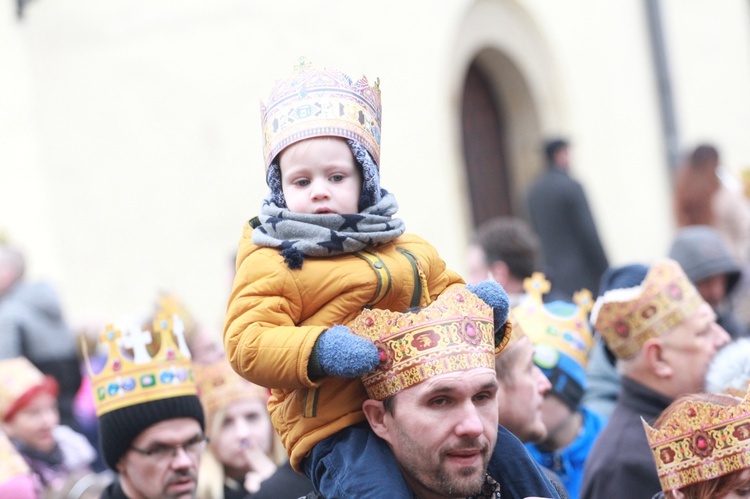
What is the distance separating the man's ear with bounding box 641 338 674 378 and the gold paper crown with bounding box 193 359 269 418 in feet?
6.47

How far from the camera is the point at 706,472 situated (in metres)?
3.78

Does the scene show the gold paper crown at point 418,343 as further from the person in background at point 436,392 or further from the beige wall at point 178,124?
the beige wall at point 178,124

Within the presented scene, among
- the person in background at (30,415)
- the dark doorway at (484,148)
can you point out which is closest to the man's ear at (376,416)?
the person in background at (30,415)

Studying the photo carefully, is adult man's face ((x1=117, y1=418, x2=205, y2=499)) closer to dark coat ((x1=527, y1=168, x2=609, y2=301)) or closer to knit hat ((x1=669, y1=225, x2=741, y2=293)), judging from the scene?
knit hat ((x1=669, y1=225, x2=741, y2=293))

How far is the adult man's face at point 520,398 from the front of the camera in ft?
15.4

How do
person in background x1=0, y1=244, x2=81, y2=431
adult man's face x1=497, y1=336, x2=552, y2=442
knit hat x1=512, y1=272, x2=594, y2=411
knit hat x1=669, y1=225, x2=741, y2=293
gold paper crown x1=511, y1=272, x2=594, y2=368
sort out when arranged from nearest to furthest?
adult man's face x1=497, y1=336, x2=552, y2=442
knit hat x1=512, y1=272, x2=594, y2=411
gold paper crown x1=511, y1=272, x2=594, y2=368
knit hat x1=669, y1=225, x2=741, y2=293
person in background x1=0, y1=244, x2=81, y2=431

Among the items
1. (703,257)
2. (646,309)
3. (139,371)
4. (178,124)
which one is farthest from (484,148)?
(139,371)

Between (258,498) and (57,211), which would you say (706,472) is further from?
(57,211)

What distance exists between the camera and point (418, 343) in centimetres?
321

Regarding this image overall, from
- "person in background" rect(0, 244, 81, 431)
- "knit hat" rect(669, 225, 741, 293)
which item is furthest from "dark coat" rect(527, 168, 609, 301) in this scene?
"person in background" rect(0, 244, 81, 431)

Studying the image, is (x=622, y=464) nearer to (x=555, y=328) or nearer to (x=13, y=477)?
(x=555, y=328)

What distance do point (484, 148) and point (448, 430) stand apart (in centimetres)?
994

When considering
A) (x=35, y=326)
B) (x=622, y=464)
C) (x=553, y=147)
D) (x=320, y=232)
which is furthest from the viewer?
(x=553, y=147)

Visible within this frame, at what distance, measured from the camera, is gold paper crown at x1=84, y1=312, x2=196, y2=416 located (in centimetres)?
503
